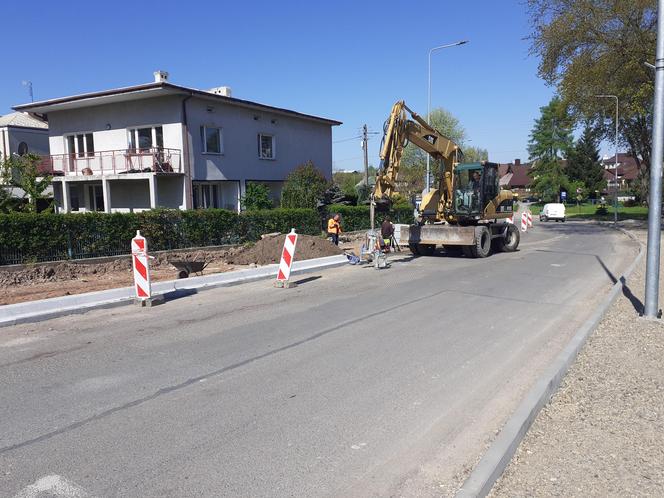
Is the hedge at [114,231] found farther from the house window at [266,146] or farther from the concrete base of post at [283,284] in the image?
the house window at [266,146]

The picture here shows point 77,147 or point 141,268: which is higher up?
point 77,147

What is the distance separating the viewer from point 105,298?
35.1 ft

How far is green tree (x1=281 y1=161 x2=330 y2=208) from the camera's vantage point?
24875 mm

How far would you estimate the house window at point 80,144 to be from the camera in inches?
1068

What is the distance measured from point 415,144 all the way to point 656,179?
1054cm

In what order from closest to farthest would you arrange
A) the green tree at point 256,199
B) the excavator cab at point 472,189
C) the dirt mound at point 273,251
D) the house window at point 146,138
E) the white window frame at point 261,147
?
the dirt mound at point 273,251
the excavator cab at point 472,189
the green tree at point 256,199
the house window at point 146,138
the white window frame at point 261,147

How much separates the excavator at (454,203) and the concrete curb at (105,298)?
569 cm

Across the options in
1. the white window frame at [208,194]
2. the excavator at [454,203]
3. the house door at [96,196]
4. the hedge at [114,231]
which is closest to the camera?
the hedge at [114,231]

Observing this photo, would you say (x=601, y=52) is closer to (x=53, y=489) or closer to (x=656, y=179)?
(x=656, y=179)

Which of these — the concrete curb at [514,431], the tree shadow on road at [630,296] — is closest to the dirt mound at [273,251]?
the tree shadow on road at [630,296]

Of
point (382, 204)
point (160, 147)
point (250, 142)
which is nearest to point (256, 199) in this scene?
point (250, 142)

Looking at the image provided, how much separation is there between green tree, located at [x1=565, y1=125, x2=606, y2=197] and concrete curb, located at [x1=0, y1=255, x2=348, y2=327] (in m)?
75.4

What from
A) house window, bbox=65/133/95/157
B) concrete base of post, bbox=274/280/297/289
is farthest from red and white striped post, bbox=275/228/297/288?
house window, bbox=65/133/95/157

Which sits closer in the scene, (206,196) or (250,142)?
(206,196)
